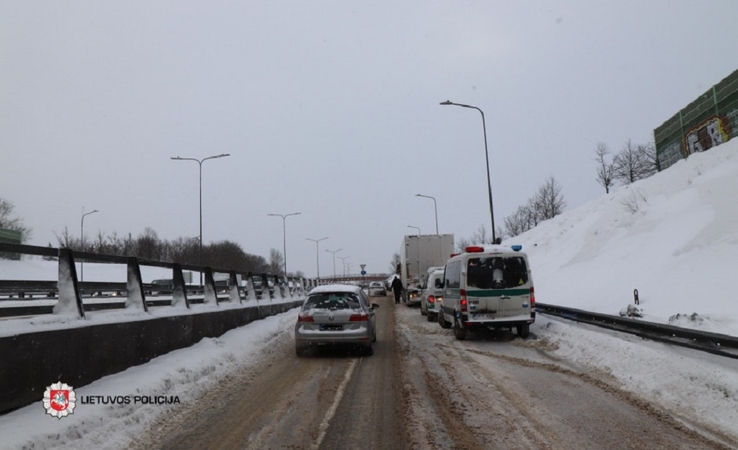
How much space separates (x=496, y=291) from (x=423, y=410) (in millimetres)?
7372

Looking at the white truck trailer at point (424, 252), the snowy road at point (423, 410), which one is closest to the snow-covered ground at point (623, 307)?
the snowy road at point (423, 410)

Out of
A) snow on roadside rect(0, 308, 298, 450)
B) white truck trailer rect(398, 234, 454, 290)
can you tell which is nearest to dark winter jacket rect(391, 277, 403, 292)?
white truck trailer rect(398, 234, 454, 290)

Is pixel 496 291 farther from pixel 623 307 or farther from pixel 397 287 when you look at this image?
pixel 397 287

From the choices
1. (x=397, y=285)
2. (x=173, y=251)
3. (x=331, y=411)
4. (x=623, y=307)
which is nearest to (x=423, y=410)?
(x=331, y=411)

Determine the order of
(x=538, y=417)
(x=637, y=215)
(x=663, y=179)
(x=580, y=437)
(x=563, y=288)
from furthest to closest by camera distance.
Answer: (x=663, y=179), (x=637, y=215), (x=563, y=288), (x=538, y=417), (x=580, y=437)

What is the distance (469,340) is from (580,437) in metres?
8.90

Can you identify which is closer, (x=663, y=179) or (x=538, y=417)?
(x=538, y=417)

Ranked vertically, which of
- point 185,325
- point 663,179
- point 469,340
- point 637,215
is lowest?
point 469,340

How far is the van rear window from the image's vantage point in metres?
13.6

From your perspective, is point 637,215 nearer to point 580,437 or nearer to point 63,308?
point 580,437

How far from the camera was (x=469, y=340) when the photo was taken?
14.2m

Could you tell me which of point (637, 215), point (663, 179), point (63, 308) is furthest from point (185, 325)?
point (663, 179)

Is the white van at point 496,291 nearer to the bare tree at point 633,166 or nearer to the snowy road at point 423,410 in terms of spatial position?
the snowy road at point 423,410

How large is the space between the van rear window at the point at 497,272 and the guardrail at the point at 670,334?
5.87ft
